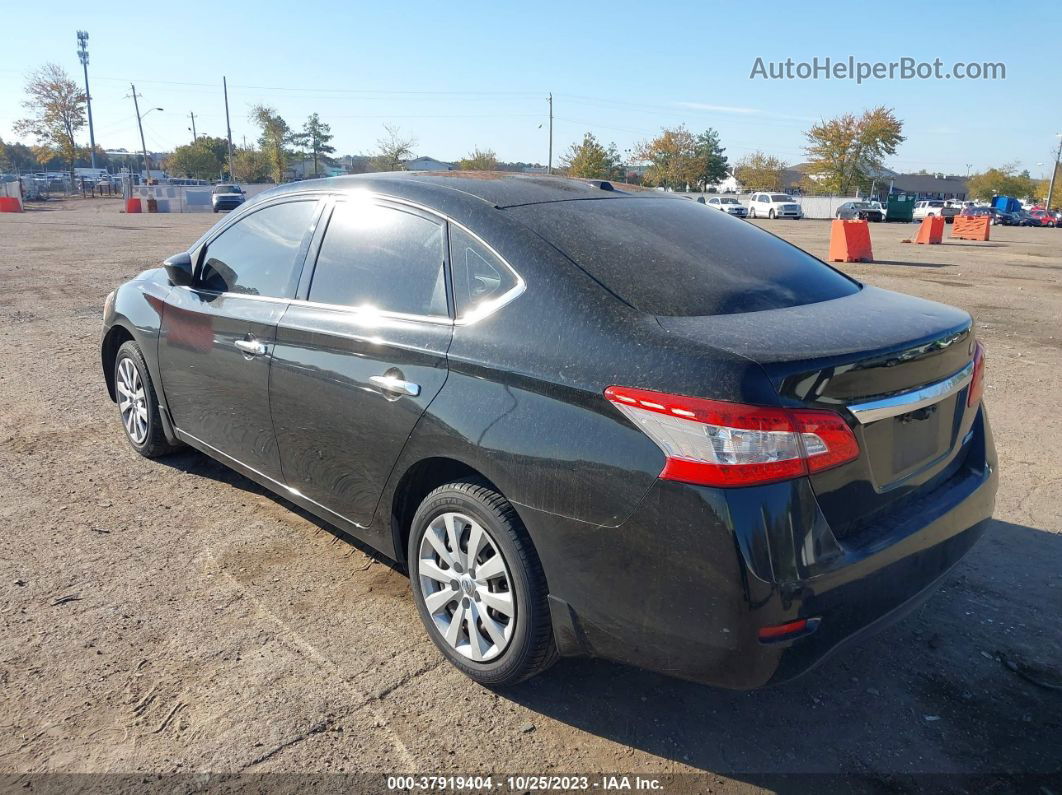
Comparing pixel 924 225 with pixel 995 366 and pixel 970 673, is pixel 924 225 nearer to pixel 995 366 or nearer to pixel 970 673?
pixel 995 366

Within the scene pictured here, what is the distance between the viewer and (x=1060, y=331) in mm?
9438

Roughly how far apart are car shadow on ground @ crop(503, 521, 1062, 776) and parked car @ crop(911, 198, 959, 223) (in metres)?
53.5

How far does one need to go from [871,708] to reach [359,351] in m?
2.25

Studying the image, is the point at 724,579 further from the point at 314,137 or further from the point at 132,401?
the point at 314,137

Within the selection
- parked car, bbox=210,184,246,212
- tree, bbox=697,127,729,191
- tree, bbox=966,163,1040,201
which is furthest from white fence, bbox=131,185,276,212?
tree, bbox=966,163,1040,201

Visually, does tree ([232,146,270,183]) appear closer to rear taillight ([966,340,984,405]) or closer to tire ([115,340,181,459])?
tire ([115,340,181,459])

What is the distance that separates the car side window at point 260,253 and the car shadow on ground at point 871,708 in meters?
2.14

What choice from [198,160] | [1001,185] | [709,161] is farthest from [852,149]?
[198,160]

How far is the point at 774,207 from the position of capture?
5456 cm

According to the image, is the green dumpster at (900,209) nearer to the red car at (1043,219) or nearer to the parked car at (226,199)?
the red car at (1043,219)

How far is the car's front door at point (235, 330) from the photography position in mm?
3613

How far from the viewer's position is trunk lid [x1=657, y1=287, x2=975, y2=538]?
219cm

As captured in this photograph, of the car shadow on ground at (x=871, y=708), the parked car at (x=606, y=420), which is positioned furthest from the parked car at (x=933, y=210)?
the parked car at (x=606, y=420)

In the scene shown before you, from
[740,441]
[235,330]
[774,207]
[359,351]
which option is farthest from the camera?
[774,207]
